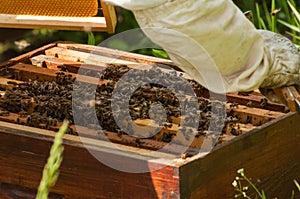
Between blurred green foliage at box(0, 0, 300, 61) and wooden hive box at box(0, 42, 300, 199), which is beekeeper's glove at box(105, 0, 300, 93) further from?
blurred green foliage at box(0, 0, 300, 61)

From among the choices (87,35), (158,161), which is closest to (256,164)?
(158,161)

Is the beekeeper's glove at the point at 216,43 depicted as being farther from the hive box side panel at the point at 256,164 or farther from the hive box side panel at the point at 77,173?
the hive box side panel at the point at 77,173

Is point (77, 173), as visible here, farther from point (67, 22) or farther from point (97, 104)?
point (67, 22)

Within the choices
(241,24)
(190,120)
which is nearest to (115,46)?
(190,120)

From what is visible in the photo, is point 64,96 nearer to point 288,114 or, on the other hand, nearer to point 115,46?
point 288,114

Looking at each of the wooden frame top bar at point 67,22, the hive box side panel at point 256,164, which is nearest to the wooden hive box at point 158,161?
the hive box side panel at point 256,164

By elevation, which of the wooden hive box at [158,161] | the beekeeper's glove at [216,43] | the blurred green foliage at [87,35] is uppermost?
the beekeeper's glove at [216,43]

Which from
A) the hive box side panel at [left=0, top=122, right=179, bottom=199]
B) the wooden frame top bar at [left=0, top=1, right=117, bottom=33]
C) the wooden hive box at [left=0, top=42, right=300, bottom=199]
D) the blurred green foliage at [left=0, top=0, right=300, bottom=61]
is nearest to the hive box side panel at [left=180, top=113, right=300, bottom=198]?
the wooden hive box at [left=0, top=42, right=300, bottom=199]
